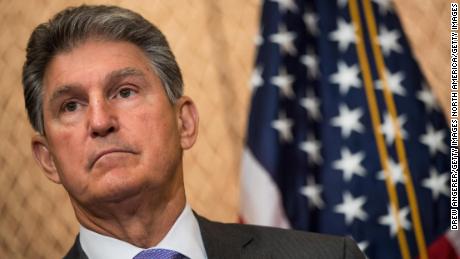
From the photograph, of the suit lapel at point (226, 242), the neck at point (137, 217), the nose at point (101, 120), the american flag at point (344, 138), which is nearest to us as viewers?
the nose at point (101, 120)

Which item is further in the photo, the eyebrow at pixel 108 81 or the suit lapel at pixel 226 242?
the suit lapel at pixel 226 242

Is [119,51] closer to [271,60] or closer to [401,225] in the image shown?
[271,60]

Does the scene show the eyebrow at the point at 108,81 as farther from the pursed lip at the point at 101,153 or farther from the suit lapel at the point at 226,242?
the suit lapel at the point at 226,242

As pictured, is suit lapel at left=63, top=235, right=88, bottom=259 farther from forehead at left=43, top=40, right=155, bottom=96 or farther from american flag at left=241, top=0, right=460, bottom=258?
american flag at left=241, top=0, right=460, bottom=258

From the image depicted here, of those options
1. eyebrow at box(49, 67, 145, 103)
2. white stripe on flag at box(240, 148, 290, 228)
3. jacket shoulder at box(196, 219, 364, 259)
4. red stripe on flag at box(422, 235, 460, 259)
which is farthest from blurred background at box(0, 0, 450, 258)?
eyebrow at box(49, 67, 145, 103)

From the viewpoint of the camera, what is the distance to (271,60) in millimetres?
2199

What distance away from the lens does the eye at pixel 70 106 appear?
5.33 feet

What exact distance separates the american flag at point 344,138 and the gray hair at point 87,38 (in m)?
0.52

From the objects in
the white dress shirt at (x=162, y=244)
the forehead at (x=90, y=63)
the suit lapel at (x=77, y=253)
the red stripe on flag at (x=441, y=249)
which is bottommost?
the red stripe on flag at (x=441, y=249)

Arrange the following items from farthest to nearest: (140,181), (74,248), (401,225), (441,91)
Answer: (441,91), (401,225), (74,248), (140,181)

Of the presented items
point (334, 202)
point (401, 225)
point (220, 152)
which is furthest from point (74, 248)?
point (401, 225)

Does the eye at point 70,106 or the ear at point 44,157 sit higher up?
the eye at point 70,106

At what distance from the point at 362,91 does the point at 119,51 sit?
885 millimetres

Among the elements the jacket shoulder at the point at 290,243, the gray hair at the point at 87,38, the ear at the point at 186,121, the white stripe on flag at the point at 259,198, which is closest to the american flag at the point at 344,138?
the white stripe on flag at the point at 259,198
